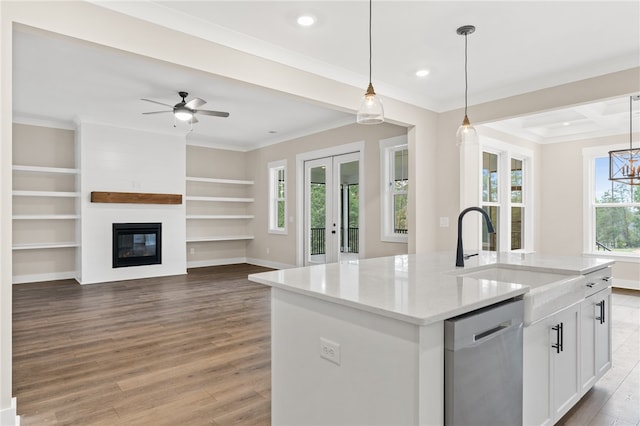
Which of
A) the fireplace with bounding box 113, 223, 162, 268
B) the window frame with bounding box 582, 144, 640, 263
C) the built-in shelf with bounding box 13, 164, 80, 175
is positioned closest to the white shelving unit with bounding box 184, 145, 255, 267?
the fireplace with bounding box 113, 223, 162, 268

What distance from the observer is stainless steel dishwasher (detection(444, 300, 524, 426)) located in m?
1.36

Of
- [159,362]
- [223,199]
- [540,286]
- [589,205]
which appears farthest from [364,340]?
[223,199]

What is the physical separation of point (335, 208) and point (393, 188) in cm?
136

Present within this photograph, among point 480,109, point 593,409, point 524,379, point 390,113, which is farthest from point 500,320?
point 480,109

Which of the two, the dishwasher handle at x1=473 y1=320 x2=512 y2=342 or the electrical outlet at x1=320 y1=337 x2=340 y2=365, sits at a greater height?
the dishwasher handle at x1=473 y1=320 x2=512 y2=342

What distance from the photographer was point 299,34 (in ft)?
11.1

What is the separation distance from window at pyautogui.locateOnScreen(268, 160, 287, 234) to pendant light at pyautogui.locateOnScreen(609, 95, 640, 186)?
564 cm

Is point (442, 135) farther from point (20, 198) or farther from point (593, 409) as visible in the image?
point (20, 198)

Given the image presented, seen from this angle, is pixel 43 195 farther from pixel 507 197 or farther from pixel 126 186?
pixel 507 197

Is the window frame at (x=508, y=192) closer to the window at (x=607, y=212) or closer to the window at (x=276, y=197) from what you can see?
the window at (x=607, y=212)

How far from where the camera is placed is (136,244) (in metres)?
7.03

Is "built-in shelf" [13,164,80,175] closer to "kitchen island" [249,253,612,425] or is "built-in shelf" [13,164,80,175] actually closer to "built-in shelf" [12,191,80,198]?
"built-in shelf" [12,191,80,198]

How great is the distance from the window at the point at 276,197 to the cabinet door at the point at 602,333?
612 centimetres

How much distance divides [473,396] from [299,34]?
3.07m
